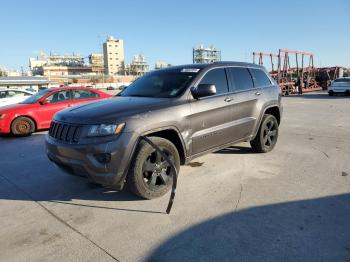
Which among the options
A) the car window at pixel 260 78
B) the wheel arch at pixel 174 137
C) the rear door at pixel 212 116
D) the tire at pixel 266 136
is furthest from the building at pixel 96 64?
the wheel arch at pixel 174 137

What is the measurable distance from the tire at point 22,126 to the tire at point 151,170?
21.0 feet

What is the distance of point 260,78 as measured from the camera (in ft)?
19.9

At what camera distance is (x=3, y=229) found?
3.41 meters

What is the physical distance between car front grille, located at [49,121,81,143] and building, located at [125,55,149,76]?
141 meters

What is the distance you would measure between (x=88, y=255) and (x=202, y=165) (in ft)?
9.55

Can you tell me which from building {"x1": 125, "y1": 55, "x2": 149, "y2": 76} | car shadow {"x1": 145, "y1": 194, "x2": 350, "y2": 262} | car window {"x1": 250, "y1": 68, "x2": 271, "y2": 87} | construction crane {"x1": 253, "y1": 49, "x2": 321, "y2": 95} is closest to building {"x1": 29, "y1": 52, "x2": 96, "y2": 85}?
building {"x1": 125, "y1": 55, "x2": 149, "y2": 76}

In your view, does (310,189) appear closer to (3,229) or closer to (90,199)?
(90,199)

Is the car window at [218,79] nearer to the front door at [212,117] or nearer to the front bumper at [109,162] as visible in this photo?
the front door at [212,117]

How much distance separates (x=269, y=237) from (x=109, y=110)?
7.74ft

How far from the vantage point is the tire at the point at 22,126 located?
8.87 meters

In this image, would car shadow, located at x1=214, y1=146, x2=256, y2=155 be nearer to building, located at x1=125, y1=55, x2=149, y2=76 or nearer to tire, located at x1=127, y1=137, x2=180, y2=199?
tire, located at x1=127, y1=137, x2=180, y2=199

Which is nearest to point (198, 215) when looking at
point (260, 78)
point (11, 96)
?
point (260, 78)

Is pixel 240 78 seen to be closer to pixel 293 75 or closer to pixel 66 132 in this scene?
pixel 66 132

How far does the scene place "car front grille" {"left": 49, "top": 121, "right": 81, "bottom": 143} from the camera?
3.75 meters
